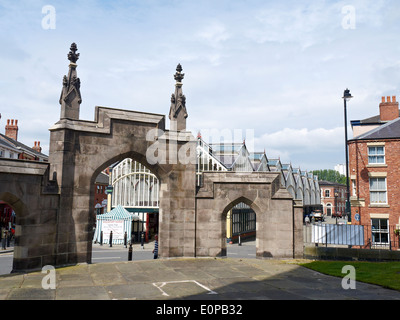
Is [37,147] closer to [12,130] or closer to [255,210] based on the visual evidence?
[12,130]

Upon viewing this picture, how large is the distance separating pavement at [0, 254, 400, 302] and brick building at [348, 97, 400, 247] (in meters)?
15.8

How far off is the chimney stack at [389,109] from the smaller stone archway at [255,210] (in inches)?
814

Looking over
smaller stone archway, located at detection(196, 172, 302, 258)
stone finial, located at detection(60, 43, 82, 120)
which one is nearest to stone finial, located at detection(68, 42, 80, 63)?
stone finial, located at detection(60, 43, 82, 120)

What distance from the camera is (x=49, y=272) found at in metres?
11.9

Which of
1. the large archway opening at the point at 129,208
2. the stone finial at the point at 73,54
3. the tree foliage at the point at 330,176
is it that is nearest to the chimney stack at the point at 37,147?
the large archway opening at the point at 129,208

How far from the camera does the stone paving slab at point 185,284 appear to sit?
30.1 feet

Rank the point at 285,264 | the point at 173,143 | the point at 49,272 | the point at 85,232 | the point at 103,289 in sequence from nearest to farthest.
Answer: the point at 103,289 < the point at 49,272 < the point at 85,232 < the point at 285,264 < the point at 173,143

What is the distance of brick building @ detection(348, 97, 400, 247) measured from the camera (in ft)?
85.6

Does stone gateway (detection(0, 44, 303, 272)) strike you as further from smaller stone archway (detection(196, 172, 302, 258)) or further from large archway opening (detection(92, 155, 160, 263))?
large archway opening (detection(92, 155, 160, 263))

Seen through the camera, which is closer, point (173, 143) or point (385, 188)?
point (173, 143)

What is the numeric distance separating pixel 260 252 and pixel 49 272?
911cm
